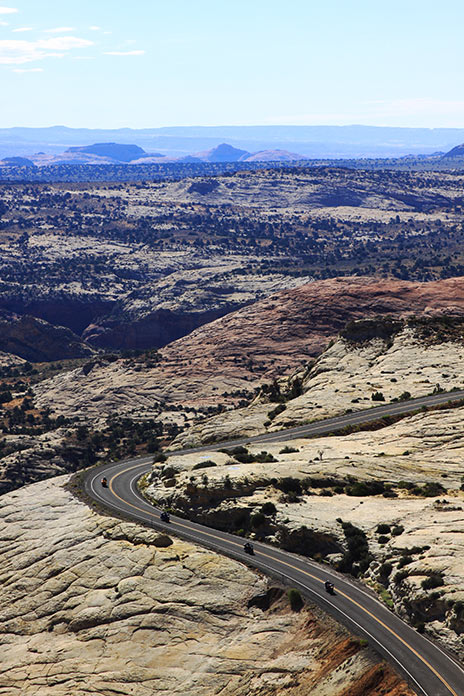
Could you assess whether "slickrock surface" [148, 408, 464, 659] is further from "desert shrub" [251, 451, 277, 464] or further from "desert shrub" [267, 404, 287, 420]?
"desert shrub" [267, 404, 287, 420]

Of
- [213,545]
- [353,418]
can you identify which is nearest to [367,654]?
[213,545]

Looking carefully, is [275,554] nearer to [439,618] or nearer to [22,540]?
[439,618]

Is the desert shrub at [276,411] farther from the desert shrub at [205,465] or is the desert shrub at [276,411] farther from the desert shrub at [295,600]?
the desert shrub at [295,600]

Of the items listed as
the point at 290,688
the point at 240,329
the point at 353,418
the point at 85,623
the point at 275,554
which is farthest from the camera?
the point at 240,329

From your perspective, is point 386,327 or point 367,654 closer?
point 367,654

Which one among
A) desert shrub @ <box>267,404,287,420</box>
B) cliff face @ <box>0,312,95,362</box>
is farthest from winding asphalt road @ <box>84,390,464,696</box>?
cliff face @ <box>0,312,95,362</box>

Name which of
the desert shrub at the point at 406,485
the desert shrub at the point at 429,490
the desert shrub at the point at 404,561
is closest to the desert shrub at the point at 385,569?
the desert shrub at the point at 404,561
